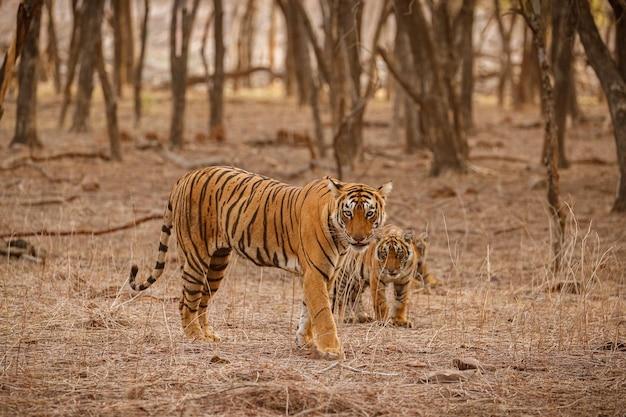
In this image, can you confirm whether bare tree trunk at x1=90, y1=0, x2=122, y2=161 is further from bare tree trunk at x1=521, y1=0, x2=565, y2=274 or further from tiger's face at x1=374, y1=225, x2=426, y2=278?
tiger's face at x1=374, y1=225, x2=426, y2=278

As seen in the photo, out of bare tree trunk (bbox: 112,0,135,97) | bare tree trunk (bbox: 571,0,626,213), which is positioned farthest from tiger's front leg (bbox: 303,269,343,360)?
bare tree trunk (bbox: 112,0,135,97)

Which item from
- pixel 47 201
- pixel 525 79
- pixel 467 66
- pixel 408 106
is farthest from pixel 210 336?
pixel 525 79

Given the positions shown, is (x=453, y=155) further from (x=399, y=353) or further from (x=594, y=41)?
(x=399, y=353)

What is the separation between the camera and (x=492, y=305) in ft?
25.1

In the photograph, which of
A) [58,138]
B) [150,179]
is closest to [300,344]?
[150,179]

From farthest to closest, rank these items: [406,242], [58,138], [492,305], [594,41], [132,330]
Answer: [58,138], [594,41], [492,305], [406,242], [132,330]

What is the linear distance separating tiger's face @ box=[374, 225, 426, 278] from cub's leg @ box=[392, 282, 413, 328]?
0.14m

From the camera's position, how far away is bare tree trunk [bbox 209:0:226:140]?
17812 mm

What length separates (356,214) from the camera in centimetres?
552

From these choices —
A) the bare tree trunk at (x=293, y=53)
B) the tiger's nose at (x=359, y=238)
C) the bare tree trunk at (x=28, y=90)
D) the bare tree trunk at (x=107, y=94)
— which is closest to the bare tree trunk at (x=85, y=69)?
the bare tree trunk at (x=107, y=94)

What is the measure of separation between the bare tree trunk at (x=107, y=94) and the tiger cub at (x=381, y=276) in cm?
774

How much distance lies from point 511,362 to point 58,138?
1359 centimetres

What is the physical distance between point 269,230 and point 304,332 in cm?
64

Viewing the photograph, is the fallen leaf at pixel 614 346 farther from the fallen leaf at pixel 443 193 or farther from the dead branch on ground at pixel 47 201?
the dead branch on ground at pixel 47 201
